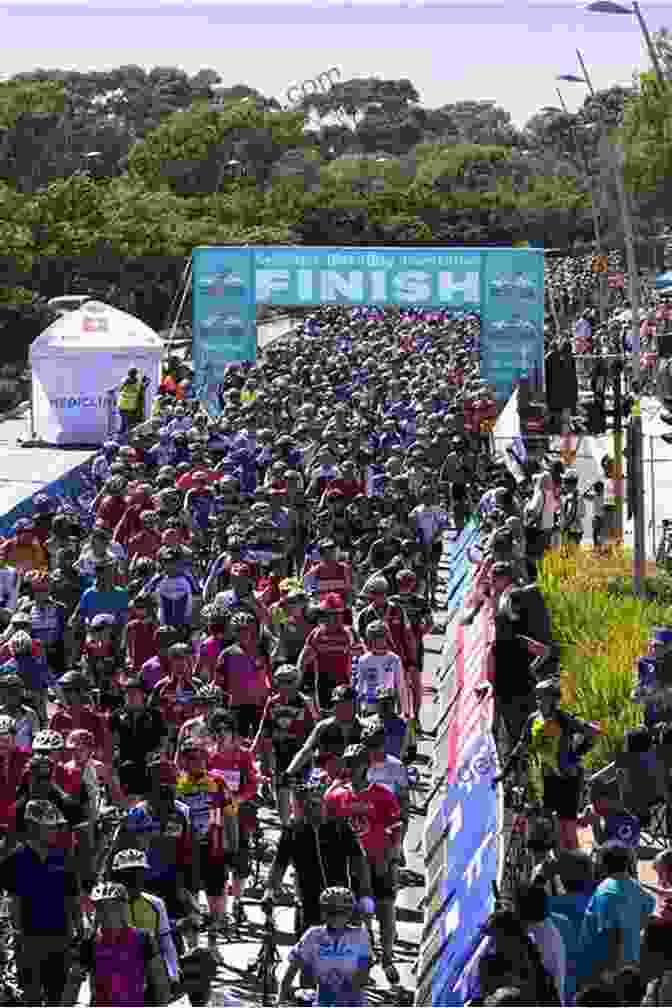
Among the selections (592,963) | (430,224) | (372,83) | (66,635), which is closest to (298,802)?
(592,963)

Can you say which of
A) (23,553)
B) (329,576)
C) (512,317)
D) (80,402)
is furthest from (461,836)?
(512,317)

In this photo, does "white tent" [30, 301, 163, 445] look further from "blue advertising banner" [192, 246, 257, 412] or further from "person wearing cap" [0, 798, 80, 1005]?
"person wearing cap" [0, 798, 80, 1005]

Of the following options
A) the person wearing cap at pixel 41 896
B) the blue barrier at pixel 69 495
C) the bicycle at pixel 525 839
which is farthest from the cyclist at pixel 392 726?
the blue barrier at pixel 69 495

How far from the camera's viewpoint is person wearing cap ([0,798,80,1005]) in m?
10.6

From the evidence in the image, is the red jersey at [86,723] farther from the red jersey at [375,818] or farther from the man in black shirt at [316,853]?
the man in black shirt at [316,853]

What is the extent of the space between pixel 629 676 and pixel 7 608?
4219mm

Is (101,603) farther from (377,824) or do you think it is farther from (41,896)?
(41,896)

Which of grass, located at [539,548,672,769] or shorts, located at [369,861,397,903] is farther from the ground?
grass, located at [539,548,672,769]

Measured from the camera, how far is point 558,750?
42.9 feet

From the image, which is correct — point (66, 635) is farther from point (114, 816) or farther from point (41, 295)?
point (41, 295)

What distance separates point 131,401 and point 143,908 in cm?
2325

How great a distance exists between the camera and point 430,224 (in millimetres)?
102562

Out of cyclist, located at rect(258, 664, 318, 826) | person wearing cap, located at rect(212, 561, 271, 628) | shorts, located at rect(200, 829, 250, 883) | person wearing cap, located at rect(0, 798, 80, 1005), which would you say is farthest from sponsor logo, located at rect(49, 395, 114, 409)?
person wearing cap, located at rect(0, 798, 80, 1005)

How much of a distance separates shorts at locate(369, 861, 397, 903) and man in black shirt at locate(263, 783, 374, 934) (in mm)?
826
